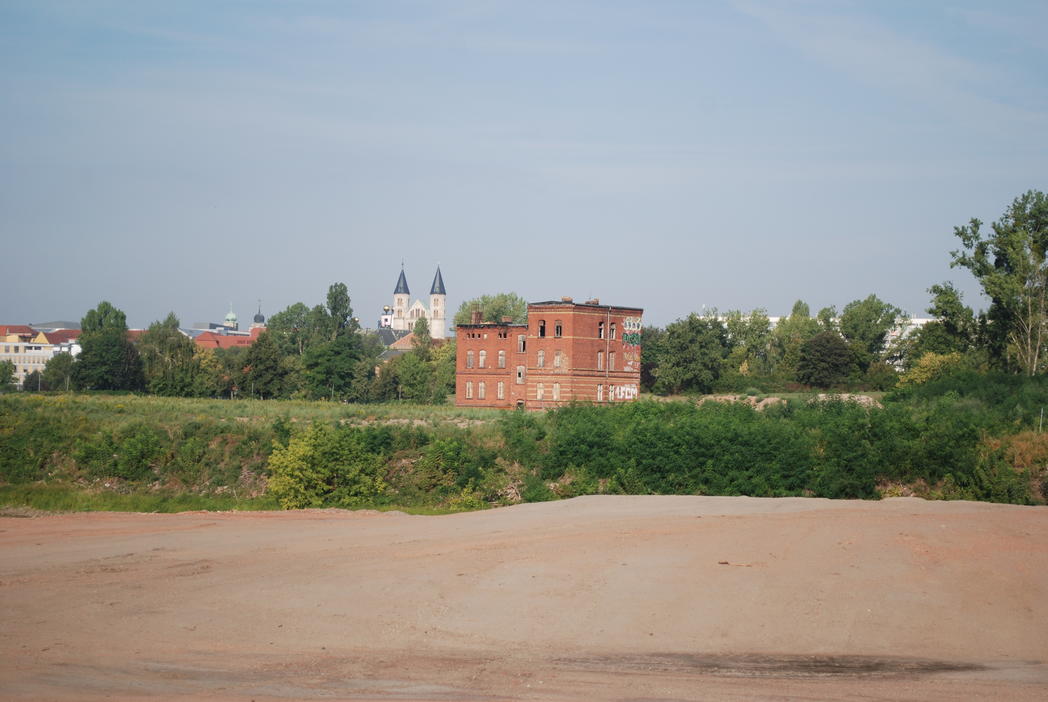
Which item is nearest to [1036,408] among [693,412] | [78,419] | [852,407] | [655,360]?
[852,407]

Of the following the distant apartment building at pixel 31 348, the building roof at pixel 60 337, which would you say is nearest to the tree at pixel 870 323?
the distant apartment building at pixel 31 348

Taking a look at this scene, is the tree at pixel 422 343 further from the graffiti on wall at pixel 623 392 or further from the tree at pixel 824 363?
the graffiti on wall at pixel 623 392

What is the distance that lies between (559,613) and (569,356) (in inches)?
2090

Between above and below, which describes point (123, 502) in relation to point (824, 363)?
below

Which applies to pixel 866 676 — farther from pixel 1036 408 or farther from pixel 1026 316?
pixel 1026 316

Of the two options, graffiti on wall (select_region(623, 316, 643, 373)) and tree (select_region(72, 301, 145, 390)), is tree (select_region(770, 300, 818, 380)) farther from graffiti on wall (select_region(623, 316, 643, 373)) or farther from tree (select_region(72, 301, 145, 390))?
tree (select_region(72, 301, 145, 390))

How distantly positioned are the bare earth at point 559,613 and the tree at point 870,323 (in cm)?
8444

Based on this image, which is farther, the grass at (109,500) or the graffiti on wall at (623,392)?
the graffiti on wall at (623,392)

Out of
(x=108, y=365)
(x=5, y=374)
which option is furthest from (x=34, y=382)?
(x=108, y=365)

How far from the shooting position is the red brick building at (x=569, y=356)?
66.4 meters

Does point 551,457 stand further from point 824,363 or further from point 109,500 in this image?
→ point 824,363

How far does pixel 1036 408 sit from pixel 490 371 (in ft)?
152

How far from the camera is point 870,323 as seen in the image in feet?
326

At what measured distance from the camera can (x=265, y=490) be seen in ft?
103
